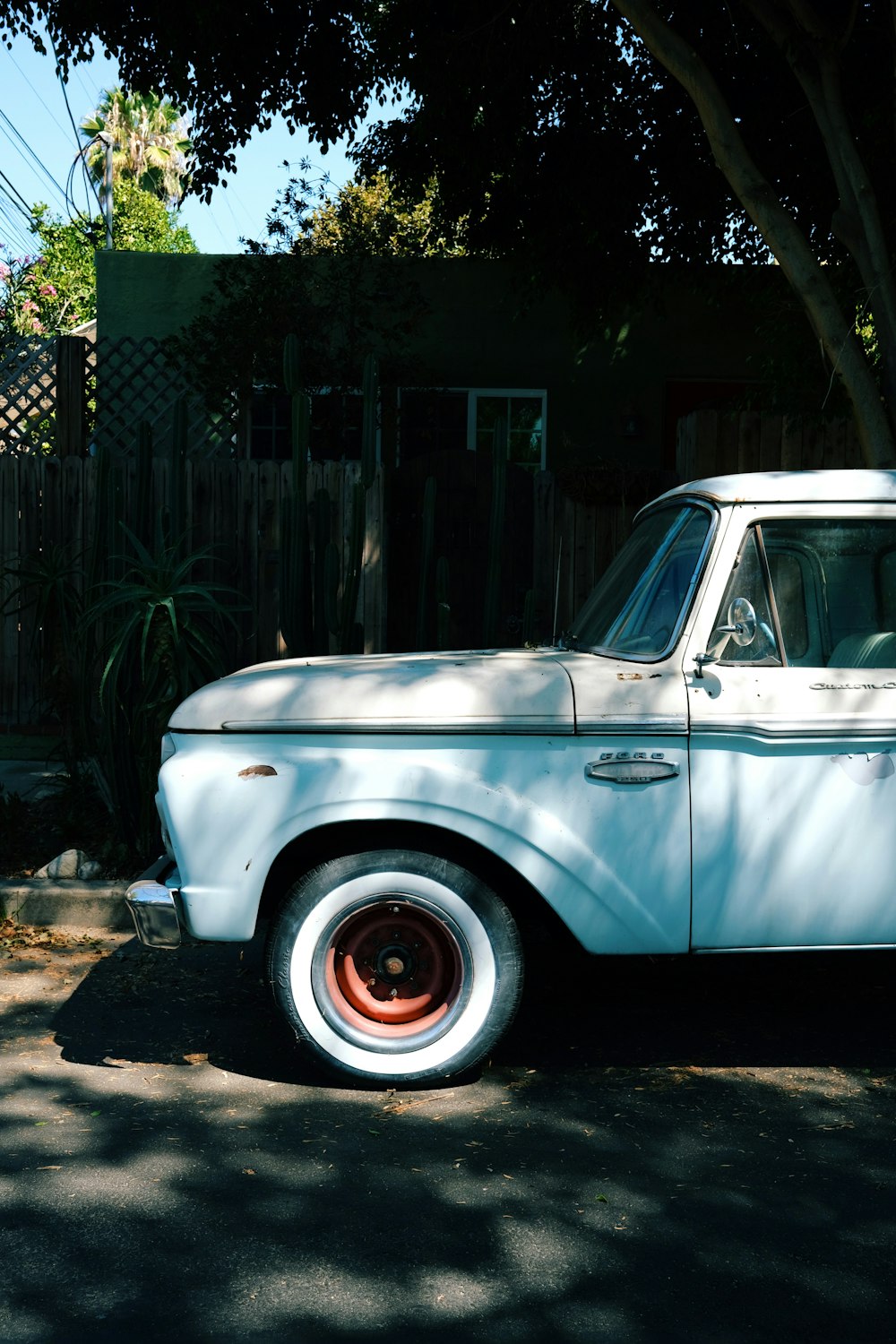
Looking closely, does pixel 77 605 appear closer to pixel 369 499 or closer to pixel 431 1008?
pixel 369 499

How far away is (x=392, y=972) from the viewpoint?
434 centimetres

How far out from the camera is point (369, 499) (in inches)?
367

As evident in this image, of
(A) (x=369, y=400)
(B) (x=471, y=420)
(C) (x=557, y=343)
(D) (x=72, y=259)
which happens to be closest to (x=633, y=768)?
(A) (x=369, y=400)

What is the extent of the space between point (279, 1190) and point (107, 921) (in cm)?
297

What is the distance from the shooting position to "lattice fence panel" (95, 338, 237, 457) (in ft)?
38.0

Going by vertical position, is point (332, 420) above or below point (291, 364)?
above

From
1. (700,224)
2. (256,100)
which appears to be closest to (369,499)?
(256,100)

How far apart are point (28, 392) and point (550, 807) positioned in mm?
8441

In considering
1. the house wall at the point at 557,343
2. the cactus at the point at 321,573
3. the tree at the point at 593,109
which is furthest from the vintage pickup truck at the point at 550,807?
the house wall at the point at 557,343

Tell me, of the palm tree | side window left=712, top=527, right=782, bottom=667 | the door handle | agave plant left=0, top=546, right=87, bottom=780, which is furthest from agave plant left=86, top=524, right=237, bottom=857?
the palm tree

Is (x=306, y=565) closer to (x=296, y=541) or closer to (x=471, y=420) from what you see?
(x=296, y=541)

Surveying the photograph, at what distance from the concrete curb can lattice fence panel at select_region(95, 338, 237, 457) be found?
5.60 metres

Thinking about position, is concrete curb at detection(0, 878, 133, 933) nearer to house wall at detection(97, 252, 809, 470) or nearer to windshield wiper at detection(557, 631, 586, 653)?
windshield wiper at detection(557, 631, 586, 653)

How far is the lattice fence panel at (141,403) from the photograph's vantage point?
11570mm
